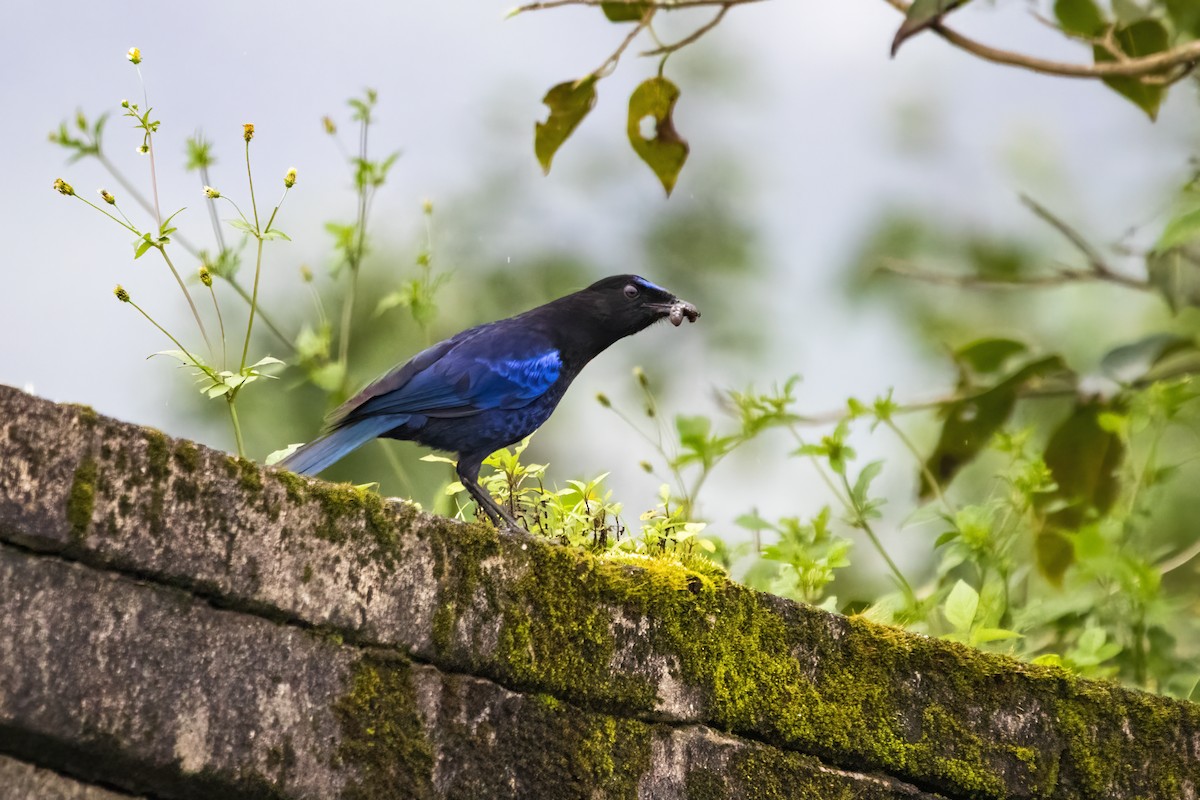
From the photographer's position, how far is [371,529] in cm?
257

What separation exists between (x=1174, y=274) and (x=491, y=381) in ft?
8.39

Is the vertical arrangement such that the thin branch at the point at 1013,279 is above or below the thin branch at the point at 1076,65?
below

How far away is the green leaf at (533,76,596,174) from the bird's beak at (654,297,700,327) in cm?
67

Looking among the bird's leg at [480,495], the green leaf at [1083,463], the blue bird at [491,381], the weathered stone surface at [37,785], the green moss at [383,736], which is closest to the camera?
the weathered stone surface at [37,785]

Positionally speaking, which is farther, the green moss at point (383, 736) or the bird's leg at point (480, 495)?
the bird's leg at point (480, 495)

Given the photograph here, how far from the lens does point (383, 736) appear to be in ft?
8.22

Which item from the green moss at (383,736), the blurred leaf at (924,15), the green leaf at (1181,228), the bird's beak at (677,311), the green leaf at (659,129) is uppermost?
the green leaf at (659,129)

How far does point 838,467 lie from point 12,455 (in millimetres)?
2673

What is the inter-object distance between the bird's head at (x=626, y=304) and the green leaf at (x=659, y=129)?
0.42 metres

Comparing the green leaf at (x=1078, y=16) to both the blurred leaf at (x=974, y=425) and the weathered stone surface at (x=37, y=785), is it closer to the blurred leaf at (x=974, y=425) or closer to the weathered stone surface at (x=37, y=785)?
the blurred leaf at (x=974, y=425)

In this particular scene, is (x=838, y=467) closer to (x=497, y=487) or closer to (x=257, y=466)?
(x=497, y=487)

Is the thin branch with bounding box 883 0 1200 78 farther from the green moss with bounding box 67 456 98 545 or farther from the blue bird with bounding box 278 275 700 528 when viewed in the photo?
the green moss with bounding box 67 456 98 545

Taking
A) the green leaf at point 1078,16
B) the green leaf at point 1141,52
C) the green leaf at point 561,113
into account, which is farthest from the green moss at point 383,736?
the green leaf at point 1078,16

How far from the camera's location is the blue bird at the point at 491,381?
13.3ft
